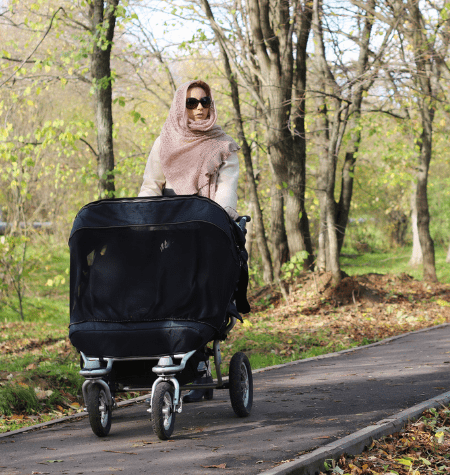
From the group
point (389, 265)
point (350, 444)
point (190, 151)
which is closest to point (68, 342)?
point (190, 151)

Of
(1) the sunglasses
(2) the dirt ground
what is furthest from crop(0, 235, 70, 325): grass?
A: (1) the sunglasses

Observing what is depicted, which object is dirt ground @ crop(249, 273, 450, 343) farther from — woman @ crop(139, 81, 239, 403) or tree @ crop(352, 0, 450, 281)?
woman @ crop(139, 81, 239, 403)

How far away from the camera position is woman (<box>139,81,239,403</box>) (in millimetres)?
5414

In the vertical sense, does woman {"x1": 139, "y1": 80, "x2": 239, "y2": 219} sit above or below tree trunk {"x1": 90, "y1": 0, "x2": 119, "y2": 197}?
below

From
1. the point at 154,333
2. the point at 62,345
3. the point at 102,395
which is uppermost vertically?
the point at 154,333

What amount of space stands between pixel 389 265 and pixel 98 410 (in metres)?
25.1

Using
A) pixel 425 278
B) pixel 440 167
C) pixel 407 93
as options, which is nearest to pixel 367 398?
pixel 407 93

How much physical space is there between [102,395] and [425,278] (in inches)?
573

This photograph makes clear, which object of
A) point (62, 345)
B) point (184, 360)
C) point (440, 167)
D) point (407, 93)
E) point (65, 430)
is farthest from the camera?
point (440, 167)

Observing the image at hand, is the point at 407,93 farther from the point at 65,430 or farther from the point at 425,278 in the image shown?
the point at 65,430

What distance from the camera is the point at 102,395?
183 inches

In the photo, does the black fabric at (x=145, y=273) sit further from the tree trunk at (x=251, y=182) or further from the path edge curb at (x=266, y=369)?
the tree trunk at (x=251, y=182)

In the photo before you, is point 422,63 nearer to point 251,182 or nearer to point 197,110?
point 251,182

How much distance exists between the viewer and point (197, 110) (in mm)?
5547
